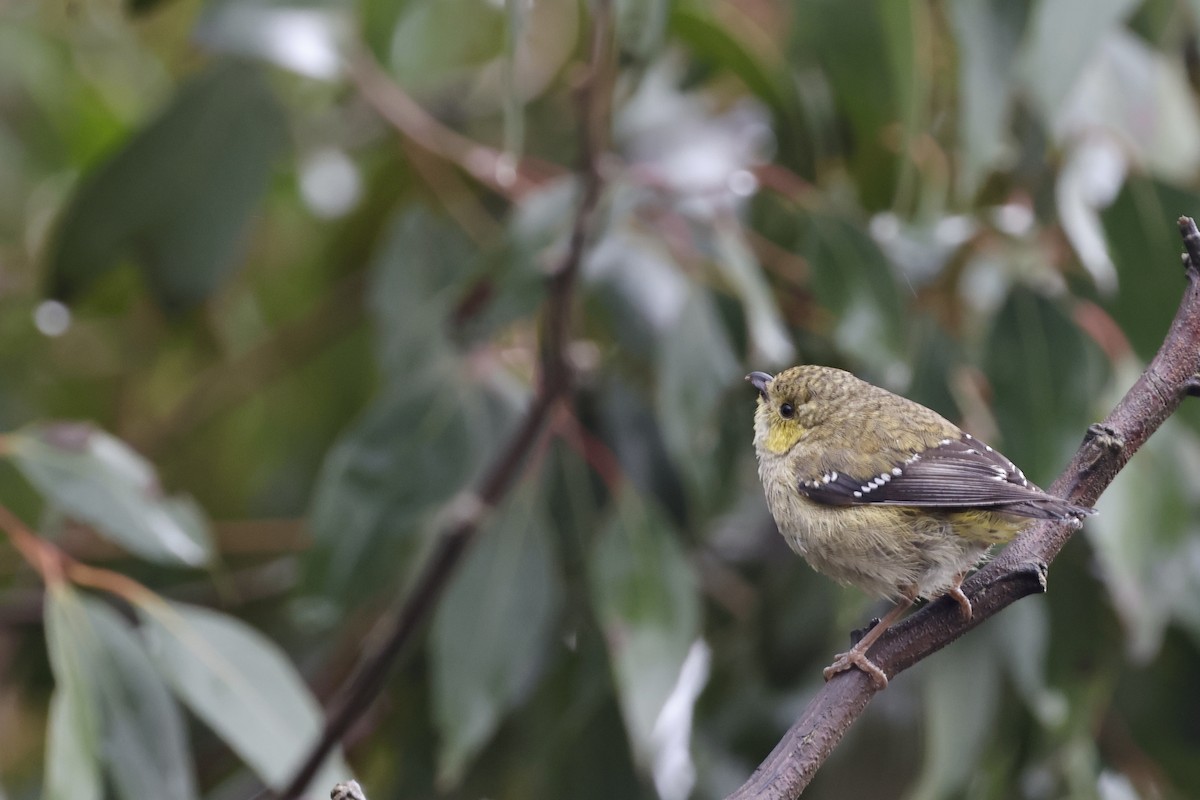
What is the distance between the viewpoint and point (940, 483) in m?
1.96

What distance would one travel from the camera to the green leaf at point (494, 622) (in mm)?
2762

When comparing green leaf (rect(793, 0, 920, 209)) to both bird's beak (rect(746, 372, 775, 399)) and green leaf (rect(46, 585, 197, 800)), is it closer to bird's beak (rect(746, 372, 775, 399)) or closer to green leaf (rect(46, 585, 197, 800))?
bird's beak (rect(746, 372, 775, 399))

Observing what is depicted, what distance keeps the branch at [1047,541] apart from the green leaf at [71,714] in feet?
4.32

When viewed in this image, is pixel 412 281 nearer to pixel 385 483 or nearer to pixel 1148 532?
pixel 385 483

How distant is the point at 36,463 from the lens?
8.77ft

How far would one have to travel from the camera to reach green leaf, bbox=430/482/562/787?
276cm

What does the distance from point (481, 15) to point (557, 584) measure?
60.7 inches

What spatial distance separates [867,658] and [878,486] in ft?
1.99

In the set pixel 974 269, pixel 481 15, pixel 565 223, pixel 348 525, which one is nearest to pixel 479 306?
pixel 565 223

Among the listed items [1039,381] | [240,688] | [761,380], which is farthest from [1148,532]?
[240,688]

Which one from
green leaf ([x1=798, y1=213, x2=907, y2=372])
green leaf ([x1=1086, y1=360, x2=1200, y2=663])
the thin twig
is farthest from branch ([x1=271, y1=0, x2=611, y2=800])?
green leaf ([x1=1086, y1=360, x2=1200, y2=663])

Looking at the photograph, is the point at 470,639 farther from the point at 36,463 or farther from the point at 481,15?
the point at 481,15

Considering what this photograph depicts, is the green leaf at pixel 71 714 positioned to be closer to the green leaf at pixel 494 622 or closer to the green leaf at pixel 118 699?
the green leaf at pixel 118 699

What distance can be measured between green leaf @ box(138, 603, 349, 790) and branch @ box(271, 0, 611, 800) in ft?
0.17
